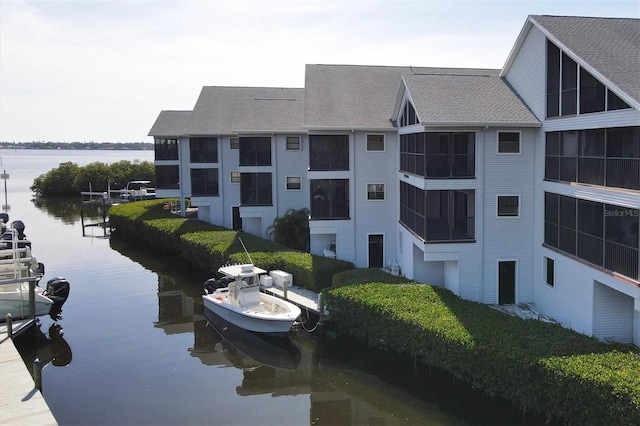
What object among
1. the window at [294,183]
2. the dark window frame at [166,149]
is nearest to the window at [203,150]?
the dark window frame at [166,149]

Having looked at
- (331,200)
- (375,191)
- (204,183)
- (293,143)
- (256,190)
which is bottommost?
(331,200)

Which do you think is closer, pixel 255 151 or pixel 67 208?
pixel 255 151

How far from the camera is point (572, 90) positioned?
65.4 ft

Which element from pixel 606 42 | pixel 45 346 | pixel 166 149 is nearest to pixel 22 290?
pixel 45 346

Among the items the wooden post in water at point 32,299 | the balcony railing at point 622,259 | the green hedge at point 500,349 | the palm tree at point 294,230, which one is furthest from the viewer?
the palm tree at point 294,230

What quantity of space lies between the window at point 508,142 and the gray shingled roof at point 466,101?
2.66 ft

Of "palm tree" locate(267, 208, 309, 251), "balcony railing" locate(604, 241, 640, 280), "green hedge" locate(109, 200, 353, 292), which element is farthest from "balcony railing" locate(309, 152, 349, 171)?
"balcony railing" locate(604, 241, 640, 280)

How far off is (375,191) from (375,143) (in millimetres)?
2394

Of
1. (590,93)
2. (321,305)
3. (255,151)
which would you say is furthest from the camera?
(255,151)

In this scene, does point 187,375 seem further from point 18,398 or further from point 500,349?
point 500,349

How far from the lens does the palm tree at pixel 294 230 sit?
33.1 meters

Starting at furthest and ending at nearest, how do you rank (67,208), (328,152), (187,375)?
(67,208), (328,152), (187,375)

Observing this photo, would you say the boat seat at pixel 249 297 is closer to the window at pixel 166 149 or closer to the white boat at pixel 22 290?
the white boat at pixel 22 290

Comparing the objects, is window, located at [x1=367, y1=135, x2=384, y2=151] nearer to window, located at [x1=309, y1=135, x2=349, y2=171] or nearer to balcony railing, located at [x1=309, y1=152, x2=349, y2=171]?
window, located at [x1=309, y1=135, x2=349, y2=171]
